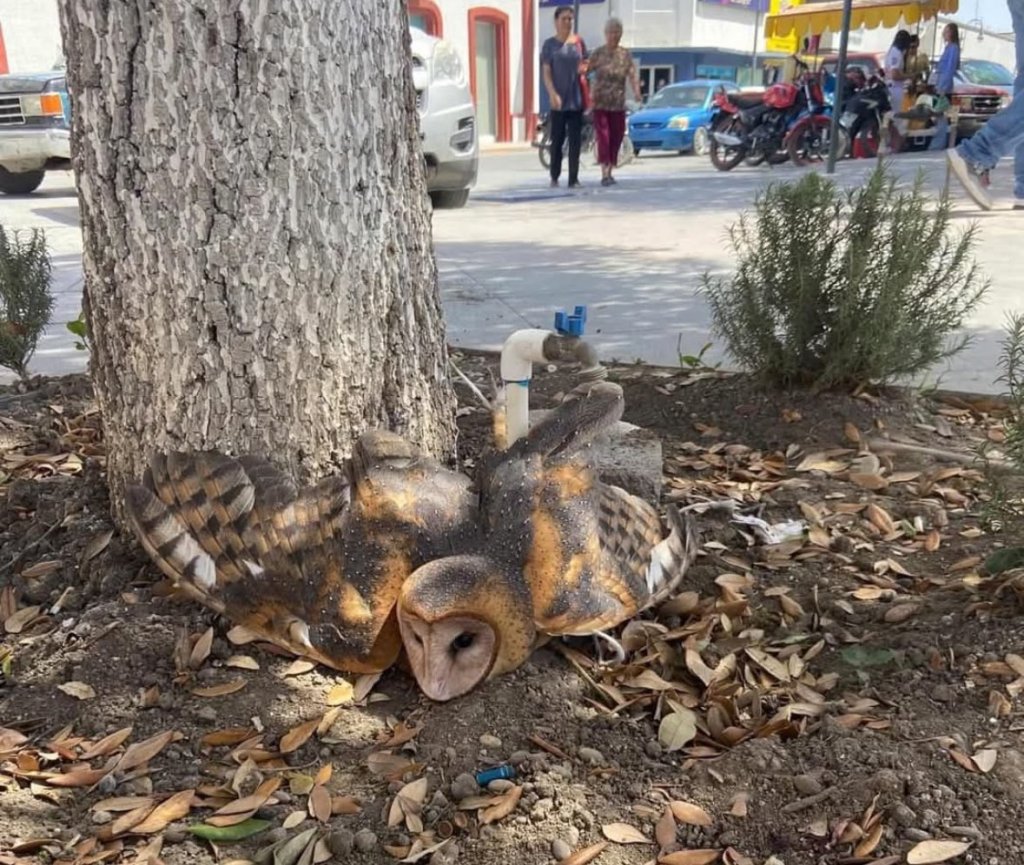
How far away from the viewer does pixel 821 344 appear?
137 inches

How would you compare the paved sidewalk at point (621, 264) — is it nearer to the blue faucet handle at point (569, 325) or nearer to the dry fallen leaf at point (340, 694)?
the blue faucet handle at point (569, 325)

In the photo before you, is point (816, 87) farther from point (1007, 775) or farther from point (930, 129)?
point (1007, 775)

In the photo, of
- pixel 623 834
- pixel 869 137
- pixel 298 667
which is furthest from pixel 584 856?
pixel 869 137

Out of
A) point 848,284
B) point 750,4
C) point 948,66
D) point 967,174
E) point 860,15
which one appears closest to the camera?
point 848,284

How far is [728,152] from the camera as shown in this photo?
53.0 ft

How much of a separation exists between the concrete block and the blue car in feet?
61.2

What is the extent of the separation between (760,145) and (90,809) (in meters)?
16.2

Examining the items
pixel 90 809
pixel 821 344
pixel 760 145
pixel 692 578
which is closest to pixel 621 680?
pixel 692 578

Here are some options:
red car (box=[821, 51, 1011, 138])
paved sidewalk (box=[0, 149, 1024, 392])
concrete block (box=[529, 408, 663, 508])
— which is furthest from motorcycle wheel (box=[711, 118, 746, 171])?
concrete block (box=[529, 408, 663, 508])

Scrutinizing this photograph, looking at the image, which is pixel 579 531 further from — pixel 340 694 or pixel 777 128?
pixel 777 128

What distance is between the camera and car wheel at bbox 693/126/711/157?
20797 mm

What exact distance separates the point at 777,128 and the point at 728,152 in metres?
0.92

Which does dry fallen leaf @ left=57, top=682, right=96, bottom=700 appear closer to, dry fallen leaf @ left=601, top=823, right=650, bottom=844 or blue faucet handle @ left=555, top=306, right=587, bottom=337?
dry fallen leaf @ left=601, top=823, right=650, bottom=844

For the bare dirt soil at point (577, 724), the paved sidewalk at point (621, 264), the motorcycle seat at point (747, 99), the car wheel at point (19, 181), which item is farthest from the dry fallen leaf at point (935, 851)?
the motorcycle seat at point (747, 99)
